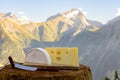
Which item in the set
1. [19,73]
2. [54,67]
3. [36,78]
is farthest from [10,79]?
[54,67]

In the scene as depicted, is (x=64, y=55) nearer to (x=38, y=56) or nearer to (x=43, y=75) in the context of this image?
(x=38, y=56)

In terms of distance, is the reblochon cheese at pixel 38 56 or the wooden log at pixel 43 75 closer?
the wooden log at pixel 43 75

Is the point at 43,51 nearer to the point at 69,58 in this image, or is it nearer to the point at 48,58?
the point at 48,58

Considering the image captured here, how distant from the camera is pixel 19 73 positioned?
2.77 m

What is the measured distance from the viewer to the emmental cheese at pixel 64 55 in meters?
2.96

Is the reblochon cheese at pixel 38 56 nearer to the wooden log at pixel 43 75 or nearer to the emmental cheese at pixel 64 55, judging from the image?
the emmental cheese at pixel 64 55

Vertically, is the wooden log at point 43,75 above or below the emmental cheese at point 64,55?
below

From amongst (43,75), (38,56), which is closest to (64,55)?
(38,56)

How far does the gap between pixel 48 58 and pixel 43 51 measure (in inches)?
3.8

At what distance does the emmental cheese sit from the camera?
296 cm

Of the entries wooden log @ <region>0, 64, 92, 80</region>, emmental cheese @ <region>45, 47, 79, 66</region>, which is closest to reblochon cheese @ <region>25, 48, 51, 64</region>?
emmental cheese @ <region>45, 47, 79, 66</region>

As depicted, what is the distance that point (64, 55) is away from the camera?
298 cm

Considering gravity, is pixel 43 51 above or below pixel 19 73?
above

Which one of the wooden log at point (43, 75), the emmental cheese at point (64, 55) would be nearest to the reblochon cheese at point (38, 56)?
the emmental cheese at point (64, 55)
